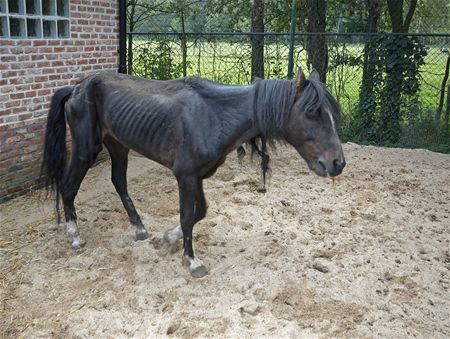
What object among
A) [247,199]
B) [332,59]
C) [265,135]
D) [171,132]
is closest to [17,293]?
[171,132]

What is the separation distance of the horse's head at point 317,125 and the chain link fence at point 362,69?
4835 millimetres

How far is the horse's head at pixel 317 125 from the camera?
3039 millimetres

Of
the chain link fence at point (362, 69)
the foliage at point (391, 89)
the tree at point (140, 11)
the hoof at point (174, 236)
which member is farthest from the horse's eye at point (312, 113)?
the tree at point (140, 11)

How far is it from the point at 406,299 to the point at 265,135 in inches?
61.2

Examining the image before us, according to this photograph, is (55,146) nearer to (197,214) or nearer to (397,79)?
(197,214)

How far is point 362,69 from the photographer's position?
804 centimetres

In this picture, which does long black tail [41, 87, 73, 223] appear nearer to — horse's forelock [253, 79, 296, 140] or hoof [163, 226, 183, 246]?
hoof [163, 226, 183, 246]

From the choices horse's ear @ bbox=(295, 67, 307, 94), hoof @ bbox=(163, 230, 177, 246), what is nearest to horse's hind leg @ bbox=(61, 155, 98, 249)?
hoof @ bbox=(163, 230, 177, 246)

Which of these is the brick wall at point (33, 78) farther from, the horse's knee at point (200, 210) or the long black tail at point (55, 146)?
the horse's knee at point (200, 210)

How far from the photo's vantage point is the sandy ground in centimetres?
292

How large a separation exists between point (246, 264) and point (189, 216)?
66 centimetres

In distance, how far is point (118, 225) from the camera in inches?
173

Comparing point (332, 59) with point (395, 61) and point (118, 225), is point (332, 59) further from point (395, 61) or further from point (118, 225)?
point (118, 225)

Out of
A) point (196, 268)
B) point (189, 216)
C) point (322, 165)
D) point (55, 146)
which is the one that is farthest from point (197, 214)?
point (55, 146)
